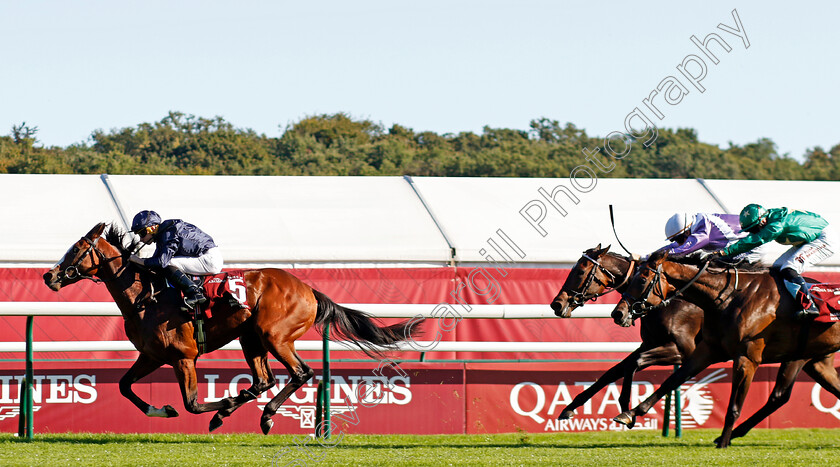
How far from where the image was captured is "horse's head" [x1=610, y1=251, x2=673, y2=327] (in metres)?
6.84

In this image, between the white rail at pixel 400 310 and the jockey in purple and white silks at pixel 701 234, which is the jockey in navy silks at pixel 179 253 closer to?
the white rail at pixel 400 310

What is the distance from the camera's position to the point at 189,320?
6.96 metres

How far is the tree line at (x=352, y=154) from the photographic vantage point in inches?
836

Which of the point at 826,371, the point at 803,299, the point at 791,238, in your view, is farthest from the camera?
the point at 826,371

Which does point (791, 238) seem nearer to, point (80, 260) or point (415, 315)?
point (415, 315)

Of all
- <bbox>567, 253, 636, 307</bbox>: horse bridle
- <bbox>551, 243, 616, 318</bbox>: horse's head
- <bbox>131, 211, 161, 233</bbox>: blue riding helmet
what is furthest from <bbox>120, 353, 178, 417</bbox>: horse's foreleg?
<bbox>567, 253, 636, 307</bbox>: horse bridle

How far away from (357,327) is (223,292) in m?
1.08

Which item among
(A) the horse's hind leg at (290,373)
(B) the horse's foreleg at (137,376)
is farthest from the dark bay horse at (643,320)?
(B) the horse's foreleg at (137,376)

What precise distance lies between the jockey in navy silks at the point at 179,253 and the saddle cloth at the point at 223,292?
0.06 metres

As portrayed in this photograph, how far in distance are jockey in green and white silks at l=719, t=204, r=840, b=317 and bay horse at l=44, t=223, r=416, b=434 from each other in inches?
109

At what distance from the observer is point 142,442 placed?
23.6ft

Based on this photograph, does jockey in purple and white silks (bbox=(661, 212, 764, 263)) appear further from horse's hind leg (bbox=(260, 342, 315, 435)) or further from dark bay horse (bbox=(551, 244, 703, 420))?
horse's hind leg (bbox=(260, 342, 315, 435))

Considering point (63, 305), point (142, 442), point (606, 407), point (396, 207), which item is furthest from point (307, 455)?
point (396, 207)

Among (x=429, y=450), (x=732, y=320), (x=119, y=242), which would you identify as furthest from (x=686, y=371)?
(x=119, y=242)
